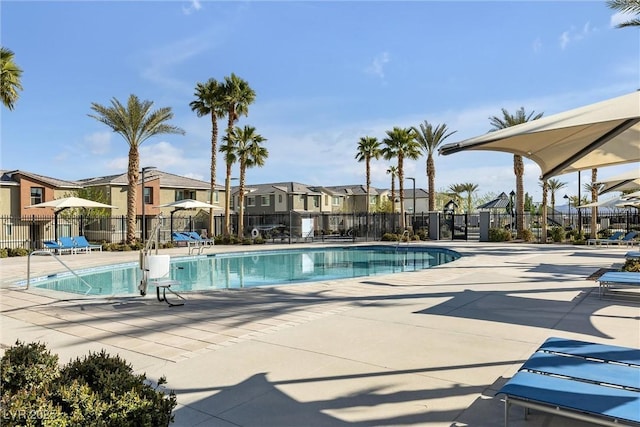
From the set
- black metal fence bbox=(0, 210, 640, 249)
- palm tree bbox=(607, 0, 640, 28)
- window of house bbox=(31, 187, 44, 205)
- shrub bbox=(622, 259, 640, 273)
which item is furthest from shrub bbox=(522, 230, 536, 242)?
window of house bbox=(31, 187, 44, 205)

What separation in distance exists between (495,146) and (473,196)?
65.3 metres

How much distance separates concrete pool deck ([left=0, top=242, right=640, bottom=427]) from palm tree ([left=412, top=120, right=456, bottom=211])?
2224 centimetres

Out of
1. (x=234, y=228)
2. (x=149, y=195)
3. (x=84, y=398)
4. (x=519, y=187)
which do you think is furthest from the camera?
(x=234, y=228)

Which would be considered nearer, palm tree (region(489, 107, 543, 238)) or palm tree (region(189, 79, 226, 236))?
palm tree (region(489, 107, 543, 238))

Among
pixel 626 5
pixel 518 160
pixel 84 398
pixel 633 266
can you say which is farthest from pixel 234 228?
pixel 84 398

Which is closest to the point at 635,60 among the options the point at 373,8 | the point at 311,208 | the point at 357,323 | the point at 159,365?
the point at 373,8

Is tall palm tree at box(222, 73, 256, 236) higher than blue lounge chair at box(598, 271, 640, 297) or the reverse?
higher

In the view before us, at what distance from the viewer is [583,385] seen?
2.98 m

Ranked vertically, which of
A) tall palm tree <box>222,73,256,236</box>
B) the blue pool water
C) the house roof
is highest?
tall palm tree <box>222,73,256,236</box>

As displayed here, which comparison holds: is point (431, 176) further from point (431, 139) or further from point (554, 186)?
point (554, 186)

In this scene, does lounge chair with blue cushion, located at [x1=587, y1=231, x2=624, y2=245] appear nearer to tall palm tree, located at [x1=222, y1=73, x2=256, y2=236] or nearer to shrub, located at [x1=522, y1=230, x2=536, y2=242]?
shrub, located at [x1=522, y1=230, x2=536, y2=242]

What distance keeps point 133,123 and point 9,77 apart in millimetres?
6763

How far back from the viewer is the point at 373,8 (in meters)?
10.3

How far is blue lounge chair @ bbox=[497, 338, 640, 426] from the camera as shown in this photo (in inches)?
104
